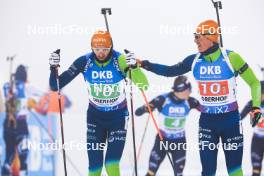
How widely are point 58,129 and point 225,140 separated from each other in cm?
171

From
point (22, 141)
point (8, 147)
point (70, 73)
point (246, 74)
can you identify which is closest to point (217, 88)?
point (246, 74)

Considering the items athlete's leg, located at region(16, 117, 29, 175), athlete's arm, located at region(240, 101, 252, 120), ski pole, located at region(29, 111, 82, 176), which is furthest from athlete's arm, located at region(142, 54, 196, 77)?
athlete's leg, located at region(16, 117, 29, 175)

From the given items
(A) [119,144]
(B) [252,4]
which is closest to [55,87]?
(A) [119,144]

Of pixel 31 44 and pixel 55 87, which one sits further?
pixel 31 44

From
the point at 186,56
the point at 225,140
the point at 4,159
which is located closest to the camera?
the point at 225,140

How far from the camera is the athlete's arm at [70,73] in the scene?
4609 millimetres

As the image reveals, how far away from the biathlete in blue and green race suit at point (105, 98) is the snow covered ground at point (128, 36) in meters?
0.45

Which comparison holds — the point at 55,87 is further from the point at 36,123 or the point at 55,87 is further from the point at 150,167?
the point at 150,167

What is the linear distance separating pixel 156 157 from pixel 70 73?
121 cm

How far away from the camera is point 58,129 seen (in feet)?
17.4

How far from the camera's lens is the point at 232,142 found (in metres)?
4.40

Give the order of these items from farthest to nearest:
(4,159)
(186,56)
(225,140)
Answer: (4,159) < (186,56) < (225,140)

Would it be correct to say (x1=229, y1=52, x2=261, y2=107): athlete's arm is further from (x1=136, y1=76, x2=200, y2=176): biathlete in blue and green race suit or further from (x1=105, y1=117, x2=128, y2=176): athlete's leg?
(x1=105, y1=117, x2=128, y2=176): athlete's leg

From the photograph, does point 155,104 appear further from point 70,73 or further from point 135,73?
point 70,73
